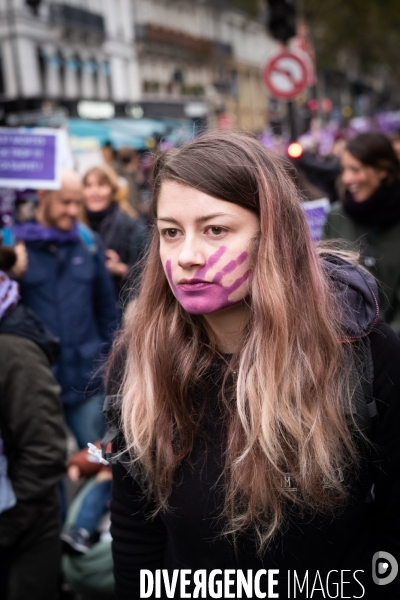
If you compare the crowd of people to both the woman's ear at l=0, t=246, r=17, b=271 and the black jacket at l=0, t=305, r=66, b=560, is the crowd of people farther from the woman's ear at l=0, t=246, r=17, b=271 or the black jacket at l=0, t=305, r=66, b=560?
the woman's ear at l=0, t=246, r=17, b=271

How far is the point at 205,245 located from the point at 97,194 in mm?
4423

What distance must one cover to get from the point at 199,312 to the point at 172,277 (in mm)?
109

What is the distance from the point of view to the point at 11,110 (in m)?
27.5

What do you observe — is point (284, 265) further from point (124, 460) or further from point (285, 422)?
point (124, 460)

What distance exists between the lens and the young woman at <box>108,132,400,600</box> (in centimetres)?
179

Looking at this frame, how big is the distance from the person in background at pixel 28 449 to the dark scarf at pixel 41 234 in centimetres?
189

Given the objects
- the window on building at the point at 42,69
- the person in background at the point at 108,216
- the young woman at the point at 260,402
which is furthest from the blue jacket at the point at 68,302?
the window on building at the point at 42,69

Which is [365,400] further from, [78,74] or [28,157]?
[78,74]

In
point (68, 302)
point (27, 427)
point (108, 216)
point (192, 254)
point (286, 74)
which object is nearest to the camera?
point (192, 254)

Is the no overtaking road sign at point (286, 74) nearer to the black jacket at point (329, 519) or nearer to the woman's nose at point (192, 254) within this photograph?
the black jacket at point (329, 519)

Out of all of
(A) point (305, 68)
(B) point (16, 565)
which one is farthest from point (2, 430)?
(A) point (305, 68)

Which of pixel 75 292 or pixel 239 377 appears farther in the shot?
pixel 75 292

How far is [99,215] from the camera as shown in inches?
238

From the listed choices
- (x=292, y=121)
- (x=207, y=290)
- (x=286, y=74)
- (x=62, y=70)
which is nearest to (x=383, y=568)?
(x=207, y=290)
